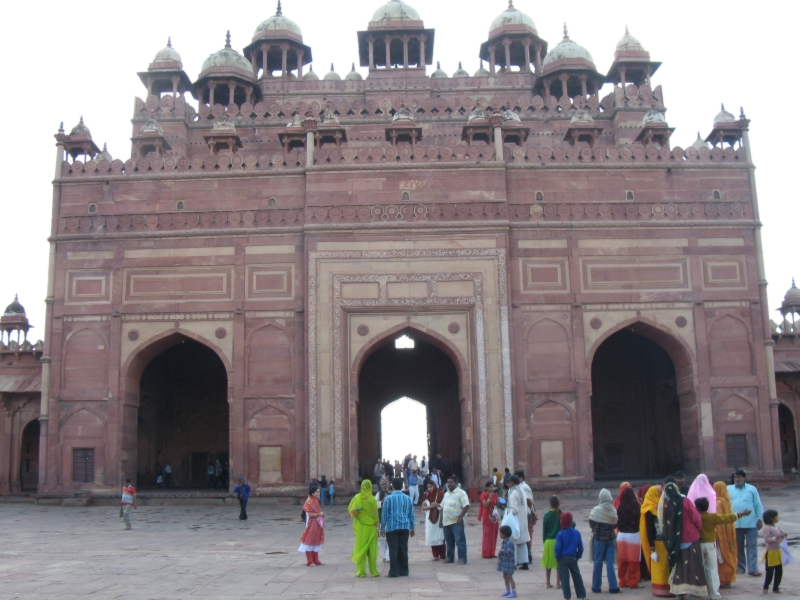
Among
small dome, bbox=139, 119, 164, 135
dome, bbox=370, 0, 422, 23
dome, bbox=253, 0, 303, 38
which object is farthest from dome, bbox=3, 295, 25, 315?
dome, bbox=370, 0, 422, 23

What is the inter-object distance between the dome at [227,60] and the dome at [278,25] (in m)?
1.78

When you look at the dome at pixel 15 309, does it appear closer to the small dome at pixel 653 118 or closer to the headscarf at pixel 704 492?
the small dome at pixel 653 118

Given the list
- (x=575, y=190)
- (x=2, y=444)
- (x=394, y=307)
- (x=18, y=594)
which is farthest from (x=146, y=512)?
(x=575, y=190)

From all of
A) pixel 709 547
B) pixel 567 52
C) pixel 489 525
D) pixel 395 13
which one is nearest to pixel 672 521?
pixel 709 547

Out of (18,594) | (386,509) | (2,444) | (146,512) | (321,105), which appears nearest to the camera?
(18,594)

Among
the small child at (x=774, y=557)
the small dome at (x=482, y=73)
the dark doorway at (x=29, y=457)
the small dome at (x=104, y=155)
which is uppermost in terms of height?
the small dome at (x=482, y=73)

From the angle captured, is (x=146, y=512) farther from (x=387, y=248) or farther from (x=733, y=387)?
(x=733, y=387)

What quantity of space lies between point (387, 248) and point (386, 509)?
1020 cm

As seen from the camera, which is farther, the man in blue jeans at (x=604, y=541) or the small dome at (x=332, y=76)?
the small dome at (x=332, y=76)

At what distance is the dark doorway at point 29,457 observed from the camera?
22391 mm

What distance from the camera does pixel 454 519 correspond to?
360 inches

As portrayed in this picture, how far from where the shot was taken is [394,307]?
59.4 feet

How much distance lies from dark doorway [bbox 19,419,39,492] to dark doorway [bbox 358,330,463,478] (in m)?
8.45

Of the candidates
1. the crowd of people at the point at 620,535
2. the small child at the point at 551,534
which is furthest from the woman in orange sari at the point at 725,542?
the small child at the point at 551,534
